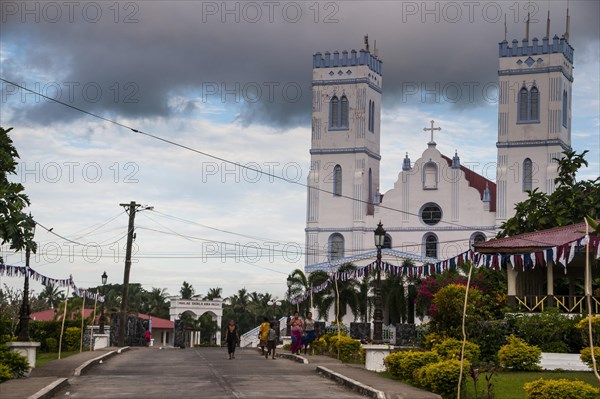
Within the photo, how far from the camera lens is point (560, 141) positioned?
81.8 metres

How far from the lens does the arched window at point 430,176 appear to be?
287ft

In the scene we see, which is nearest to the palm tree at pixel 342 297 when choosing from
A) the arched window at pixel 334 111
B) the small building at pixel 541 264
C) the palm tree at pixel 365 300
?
the palm tree at pixel 365 300

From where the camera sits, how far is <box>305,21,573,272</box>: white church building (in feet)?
270

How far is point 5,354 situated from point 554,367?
12.6 meters

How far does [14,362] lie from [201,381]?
3.97 meters

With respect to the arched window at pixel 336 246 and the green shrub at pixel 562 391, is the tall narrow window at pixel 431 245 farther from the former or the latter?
the green shrub at pixel 562 391

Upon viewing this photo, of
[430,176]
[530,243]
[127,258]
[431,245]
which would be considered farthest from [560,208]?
[430,176]

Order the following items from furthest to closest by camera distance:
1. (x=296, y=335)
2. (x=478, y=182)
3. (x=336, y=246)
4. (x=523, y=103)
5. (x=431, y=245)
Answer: (x=478, y=182) → (x=336, y=246) → (x=431, y=245) → (x=523, y=103) → (x=296, y=335)

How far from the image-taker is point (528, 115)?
8275 centimetres

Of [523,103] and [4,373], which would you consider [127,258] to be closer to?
[4,373]

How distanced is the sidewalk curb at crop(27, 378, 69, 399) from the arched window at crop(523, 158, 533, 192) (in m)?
64.1

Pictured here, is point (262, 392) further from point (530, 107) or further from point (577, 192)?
point (530, 107)

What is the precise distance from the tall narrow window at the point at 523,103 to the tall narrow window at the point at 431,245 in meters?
11.3

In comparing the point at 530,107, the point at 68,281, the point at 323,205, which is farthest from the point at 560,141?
the point at 68,281
